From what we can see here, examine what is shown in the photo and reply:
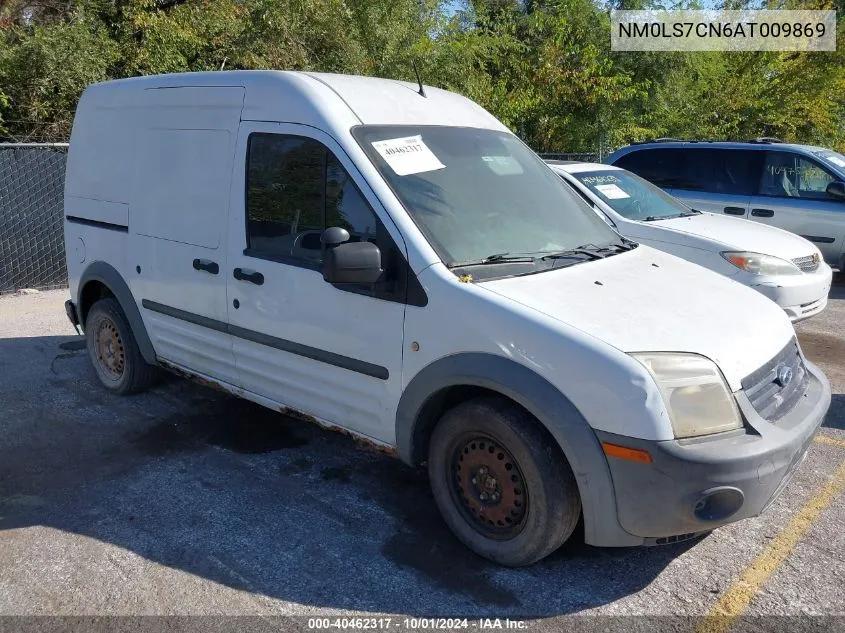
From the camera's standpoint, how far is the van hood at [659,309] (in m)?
3.03

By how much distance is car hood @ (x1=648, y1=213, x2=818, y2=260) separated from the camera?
6680 millimetres

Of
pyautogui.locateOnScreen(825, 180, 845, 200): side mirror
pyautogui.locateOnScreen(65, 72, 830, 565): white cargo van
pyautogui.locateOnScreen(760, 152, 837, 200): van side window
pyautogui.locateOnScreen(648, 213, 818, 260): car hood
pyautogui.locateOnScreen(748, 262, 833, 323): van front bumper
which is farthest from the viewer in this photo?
pyautogui.locateOnScreen(760, 152, 837, 200): van side window

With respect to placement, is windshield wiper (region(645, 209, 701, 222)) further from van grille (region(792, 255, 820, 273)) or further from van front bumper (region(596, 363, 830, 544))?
van front bumper (region(596, 363, 830, 544))

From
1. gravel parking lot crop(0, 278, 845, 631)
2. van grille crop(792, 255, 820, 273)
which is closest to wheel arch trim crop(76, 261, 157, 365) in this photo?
gravel parking lot crop(0, 278, 845, 631)

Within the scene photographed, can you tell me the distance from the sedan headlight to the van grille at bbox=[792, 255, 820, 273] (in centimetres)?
27

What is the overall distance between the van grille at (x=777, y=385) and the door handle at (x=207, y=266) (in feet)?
9.38

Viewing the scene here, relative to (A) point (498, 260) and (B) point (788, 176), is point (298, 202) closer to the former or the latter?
(A) point (498, 260)

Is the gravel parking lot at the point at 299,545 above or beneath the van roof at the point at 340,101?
beneath

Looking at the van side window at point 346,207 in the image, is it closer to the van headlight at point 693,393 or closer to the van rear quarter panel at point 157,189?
the van rear quarter panel at point 157,189

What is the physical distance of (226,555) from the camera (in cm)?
348

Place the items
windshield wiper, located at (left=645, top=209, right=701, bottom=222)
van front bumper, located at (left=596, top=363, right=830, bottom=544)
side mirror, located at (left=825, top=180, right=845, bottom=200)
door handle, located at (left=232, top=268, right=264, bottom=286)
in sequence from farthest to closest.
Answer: side mirror, located at (left=825, top=180, right=845, bottom=200)
windshield wiper, located at (left=645, top=209, right=701, bottom=222)
door handle, located at (left=232, top=268, right=264, bottom=286)
van front bumper, located at (left=596, top=363, right=830, bottom=544)

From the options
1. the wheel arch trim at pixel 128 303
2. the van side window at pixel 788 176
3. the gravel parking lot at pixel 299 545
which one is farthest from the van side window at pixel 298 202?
the van side window at pixel 788 176

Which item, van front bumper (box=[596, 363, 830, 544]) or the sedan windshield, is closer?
van front bumper (box=[596, 363, 830, 544])

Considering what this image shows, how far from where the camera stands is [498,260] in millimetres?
3488
